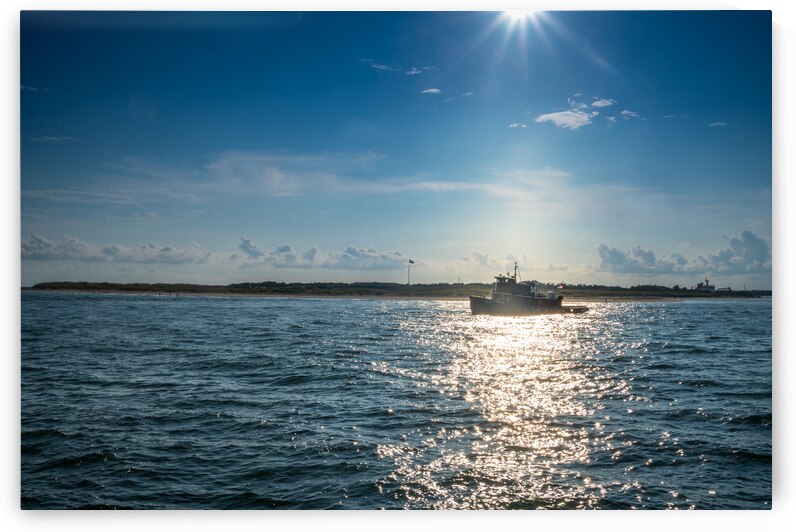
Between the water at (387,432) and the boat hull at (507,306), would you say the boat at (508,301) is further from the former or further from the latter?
the water at (387,432)

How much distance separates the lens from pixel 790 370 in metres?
7.97

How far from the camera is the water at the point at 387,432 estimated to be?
7117 mm

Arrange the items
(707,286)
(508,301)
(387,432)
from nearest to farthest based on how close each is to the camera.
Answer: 1. (387,432)
2. (707,286)
3. (508,301)

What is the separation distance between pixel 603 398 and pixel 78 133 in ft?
37.4

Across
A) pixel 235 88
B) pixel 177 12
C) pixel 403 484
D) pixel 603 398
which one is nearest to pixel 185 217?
pixel 235 88

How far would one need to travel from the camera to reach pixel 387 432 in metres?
9.27

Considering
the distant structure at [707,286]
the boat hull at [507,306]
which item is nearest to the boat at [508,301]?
the boat hull at [507,306]

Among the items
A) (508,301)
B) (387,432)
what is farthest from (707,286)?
(508,301)

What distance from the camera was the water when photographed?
712 centimetres

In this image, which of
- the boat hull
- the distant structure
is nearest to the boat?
the boat hull

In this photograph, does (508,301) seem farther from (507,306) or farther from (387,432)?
(387,432)

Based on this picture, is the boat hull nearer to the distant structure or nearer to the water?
the water

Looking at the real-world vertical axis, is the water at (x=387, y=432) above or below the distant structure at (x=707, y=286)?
below

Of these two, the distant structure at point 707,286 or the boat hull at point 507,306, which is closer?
the distant structure at point 707,286
